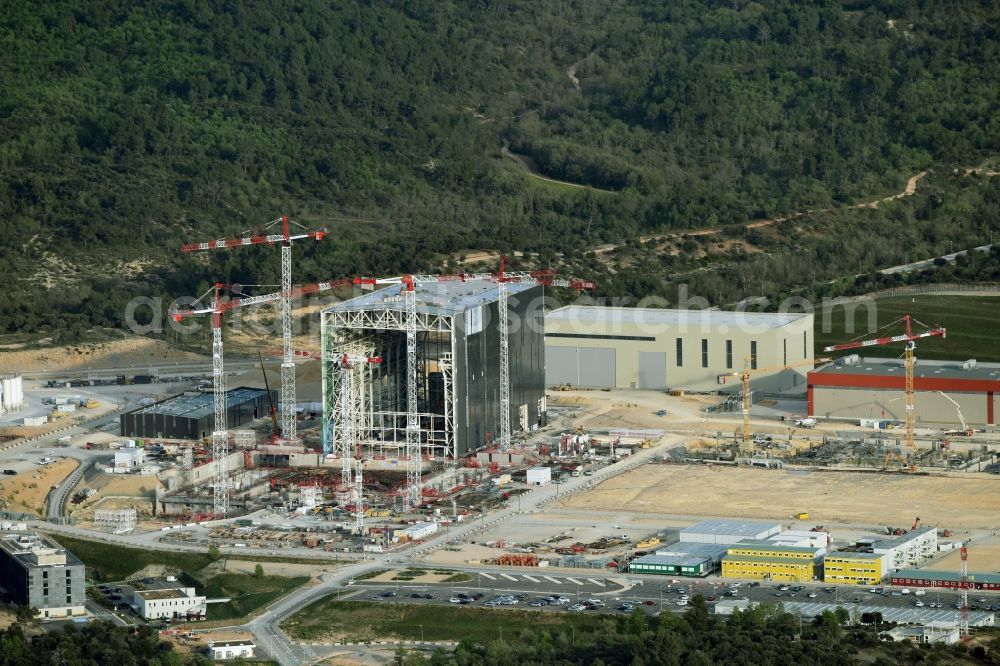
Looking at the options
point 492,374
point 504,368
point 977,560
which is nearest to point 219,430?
point 492,374

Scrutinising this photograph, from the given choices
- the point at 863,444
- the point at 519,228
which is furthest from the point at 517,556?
the point at 519,228

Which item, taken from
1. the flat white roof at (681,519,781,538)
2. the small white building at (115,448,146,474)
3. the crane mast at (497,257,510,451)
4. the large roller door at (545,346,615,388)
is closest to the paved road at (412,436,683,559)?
the crane mast at (497,257,510,451)

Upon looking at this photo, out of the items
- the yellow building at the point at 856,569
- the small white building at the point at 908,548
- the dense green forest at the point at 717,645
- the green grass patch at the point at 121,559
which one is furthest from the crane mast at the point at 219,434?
the small white building at the point at 908,548

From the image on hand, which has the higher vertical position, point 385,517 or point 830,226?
point 830,226

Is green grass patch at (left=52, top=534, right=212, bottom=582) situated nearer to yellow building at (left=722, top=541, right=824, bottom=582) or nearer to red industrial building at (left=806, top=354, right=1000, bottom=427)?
yellow building at (left=722, top=541, right=824, bottom=582)

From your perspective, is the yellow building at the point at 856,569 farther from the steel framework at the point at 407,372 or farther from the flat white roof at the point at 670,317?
the flat white roof at the point at 670,317

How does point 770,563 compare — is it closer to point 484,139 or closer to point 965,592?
point 965,592

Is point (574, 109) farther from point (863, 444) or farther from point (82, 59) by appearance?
point (863, 444)
